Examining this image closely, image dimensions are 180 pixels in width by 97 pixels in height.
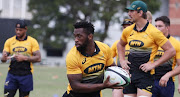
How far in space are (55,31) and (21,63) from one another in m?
45.8

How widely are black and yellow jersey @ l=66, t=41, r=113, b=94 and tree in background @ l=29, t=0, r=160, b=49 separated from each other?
151ft

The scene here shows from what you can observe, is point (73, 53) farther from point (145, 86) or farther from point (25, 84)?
point (25, 84)

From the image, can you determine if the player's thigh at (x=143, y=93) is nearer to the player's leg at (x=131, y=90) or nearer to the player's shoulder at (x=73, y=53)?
the player's leg at (x=131, y=90)

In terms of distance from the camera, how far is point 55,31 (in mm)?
55000

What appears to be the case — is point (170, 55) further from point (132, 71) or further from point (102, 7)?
point (102, 7)

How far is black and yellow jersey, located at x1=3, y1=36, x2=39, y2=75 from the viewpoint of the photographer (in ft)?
30.8

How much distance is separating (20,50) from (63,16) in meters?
45.5

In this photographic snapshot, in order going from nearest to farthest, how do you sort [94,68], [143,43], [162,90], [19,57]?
[94,68]
[143,43]
[162,90]
[19,57]

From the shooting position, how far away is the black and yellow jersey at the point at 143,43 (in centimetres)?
659

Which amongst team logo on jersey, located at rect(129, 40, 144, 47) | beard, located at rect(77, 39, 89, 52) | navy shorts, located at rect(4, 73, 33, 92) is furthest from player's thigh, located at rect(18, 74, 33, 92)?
beard, located at rect(77, 39, 89, 52)

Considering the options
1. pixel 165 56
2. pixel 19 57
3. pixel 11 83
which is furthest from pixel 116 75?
pixel 11 83

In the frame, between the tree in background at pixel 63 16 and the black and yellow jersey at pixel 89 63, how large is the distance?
4591 centimetres

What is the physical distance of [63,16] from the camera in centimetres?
5459

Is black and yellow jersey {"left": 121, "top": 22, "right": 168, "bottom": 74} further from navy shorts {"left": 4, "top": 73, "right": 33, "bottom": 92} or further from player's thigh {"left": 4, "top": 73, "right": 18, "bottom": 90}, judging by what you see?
player's thigh {"left": 4, "top": 73, "right": 18, "bottom": 90}
